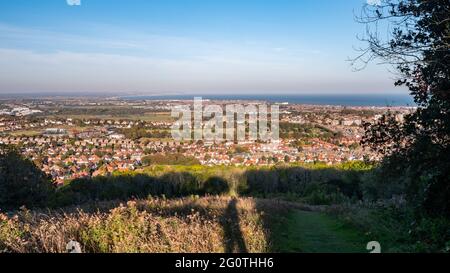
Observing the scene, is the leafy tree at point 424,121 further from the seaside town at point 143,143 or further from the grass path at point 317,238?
the seaside town at point 143,143

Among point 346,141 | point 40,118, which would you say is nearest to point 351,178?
point 346,141

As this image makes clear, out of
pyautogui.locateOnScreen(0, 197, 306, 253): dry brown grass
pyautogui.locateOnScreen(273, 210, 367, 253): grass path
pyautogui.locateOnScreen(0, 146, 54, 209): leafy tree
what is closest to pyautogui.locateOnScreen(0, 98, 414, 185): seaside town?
pyautogui.locateOnScreen(0, 146, 54, 209): leafy tree

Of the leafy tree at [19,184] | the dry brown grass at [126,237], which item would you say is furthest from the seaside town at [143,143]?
the dry brown grass at [126,237]

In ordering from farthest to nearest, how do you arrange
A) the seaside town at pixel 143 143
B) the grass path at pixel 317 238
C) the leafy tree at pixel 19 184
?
the seaside town at pixel 143 143 < the leafy tree at pixel 19 184 < the grass path at pixel 317 238

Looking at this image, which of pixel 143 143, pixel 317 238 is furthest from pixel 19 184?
pixel 143 143
